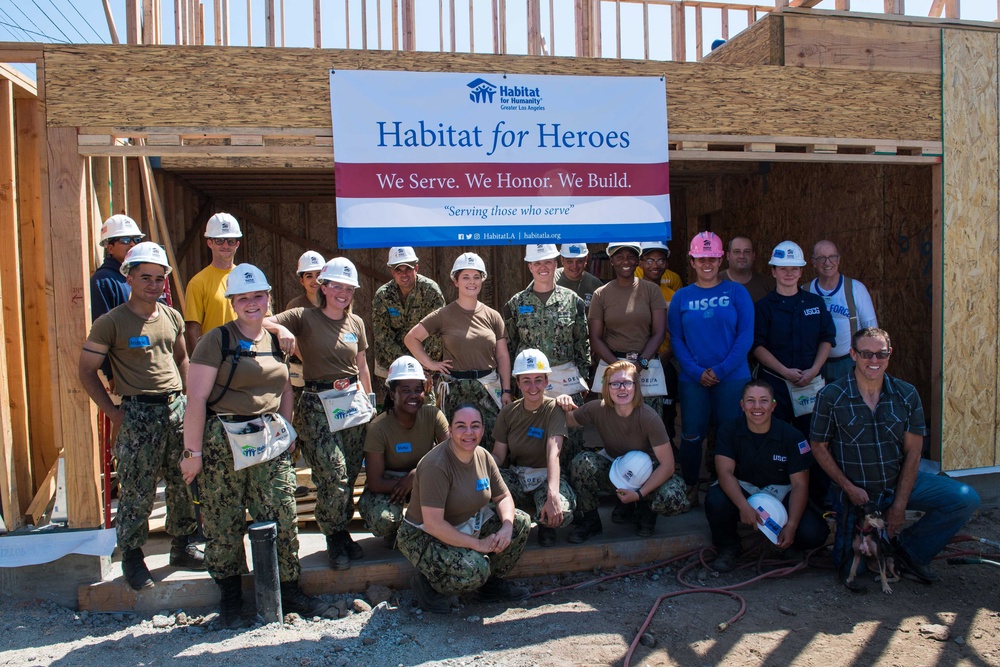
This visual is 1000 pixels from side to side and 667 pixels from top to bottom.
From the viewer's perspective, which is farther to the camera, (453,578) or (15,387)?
(15,387)

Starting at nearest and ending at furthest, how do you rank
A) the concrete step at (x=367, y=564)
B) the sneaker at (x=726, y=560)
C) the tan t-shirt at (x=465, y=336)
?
the concrete step at (x=367, y=564), the sneaker at (x=726, y=560), the tan t-shirt at (x=465, y=336)

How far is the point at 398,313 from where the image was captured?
6.36m

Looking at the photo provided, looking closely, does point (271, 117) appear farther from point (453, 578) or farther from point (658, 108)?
point (453, 578)

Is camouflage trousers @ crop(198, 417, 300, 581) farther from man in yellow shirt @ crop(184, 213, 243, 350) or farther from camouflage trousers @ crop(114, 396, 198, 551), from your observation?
man in yellow shirt @ crop(184, 213, 243, 350)

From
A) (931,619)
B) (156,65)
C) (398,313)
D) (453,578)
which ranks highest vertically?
(156,65)

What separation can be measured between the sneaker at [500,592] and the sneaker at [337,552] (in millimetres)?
837

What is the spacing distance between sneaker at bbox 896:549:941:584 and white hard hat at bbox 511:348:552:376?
8.18 feet

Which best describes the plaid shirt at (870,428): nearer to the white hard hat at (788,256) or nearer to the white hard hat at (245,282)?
the white hard hat at (788,256)

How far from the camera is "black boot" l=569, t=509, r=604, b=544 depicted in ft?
16.9

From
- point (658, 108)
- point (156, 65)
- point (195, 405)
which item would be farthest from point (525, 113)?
point (195, 405)

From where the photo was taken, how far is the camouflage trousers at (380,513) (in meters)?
4.79

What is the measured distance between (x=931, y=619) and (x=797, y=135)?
3.29 metres

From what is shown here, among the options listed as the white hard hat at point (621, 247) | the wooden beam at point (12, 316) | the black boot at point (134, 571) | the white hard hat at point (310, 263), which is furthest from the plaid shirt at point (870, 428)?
the wooden beam at point (12, 316)

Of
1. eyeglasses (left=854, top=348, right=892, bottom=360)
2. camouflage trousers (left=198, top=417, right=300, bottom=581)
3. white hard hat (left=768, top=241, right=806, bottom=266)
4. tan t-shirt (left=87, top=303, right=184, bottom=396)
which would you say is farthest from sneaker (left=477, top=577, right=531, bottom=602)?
white hard hat (left=768, top=241, right=806, bottom=266)
